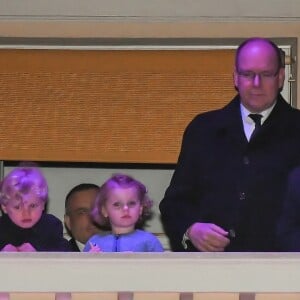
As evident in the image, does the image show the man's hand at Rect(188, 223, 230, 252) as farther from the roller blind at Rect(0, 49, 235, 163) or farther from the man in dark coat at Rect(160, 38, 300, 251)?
the roller blind at Rect(0, 49, 235, 163)

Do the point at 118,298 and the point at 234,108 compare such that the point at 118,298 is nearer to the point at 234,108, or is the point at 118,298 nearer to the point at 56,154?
the point at 234,108

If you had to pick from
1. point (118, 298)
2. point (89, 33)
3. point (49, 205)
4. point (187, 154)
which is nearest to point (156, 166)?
point (49, 205)

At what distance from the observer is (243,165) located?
11.5ft

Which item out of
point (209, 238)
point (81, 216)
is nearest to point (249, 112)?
point (209, 238)

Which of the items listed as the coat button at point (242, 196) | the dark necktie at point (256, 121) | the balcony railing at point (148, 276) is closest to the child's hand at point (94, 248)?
the coat button at point (242, 196)

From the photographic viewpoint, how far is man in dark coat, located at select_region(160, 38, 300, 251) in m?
3.46

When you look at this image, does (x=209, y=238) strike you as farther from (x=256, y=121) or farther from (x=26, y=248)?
(x=26, y=248)

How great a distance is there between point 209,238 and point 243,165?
33cm

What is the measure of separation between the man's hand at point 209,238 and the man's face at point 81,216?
884 mm

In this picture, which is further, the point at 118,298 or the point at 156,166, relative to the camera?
the point at 156,166

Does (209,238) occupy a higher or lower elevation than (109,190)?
lower

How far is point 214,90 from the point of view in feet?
14.7

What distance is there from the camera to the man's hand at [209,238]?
330 cm

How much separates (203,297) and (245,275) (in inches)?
4.6
